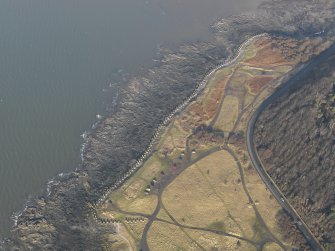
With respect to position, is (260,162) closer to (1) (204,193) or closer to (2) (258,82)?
(1) (204,193)

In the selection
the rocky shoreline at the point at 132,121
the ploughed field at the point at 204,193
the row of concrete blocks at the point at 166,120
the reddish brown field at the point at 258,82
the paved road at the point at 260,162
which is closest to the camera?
the rocky shoreline at the point at 132,121

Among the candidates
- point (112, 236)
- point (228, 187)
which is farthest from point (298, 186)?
point (112, 236)

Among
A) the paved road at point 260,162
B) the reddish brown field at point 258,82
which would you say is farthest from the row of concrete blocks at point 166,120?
the paved road at point 260,162

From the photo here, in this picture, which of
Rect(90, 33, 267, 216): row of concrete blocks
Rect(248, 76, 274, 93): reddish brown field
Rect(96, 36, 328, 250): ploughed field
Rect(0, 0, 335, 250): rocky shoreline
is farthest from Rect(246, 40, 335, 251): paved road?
Rect(0, 0, 335, 250): rocky shoreline

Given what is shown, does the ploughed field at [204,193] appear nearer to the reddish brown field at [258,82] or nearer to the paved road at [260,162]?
the reddish brown field at [258,82]

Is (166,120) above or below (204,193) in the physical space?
above

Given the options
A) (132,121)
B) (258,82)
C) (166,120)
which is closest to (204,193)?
(166,120)
